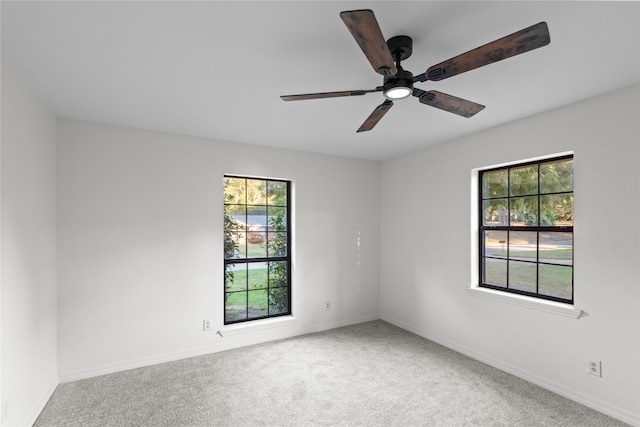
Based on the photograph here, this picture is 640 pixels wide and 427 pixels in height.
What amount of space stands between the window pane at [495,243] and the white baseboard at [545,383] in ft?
3.40

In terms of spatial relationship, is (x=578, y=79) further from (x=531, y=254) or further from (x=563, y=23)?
(x=531, y=254)

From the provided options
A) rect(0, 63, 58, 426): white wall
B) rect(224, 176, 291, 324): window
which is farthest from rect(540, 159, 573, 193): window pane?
rect(0, 63, 58, 426): white wall

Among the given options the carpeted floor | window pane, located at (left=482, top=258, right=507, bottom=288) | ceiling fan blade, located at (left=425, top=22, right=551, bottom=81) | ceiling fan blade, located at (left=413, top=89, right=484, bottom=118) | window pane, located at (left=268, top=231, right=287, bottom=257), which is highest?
ceiling fan blade, located at (left=425, top=22, right=551, bottom=81)

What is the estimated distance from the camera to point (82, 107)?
9.10 feet

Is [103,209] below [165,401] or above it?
above

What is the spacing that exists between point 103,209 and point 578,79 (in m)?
4.01

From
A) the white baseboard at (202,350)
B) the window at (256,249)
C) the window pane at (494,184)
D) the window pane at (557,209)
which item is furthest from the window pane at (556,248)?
the window at (256,249)

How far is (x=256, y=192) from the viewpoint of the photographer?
421 centimetres

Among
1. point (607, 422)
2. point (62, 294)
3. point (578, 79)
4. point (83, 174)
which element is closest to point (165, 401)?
point (62, 294)

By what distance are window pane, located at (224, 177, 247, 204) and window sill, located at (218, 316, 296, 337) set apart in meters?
1.45

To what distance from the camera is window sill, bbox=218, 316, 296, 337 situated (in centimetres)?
374

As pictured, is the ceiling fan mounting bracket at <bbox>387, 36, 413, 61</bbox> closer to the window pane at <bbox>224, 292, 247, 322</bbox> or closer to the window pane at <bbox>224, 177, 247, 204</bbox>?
the window pane at <bbox>224, 177, 247, 204</bbox>

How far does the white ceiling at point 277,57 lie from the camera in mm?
1558

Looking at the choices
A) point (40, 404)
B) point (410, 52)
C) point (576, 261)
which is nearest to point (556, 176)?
point (576, 261)
